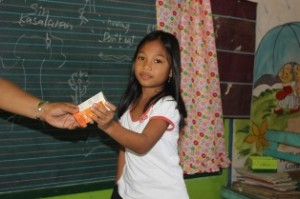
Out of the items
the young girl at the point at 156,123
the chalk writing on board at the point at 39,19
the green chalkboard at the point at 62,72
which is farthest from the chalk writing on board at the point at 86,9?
the young girl at the point at 156,123

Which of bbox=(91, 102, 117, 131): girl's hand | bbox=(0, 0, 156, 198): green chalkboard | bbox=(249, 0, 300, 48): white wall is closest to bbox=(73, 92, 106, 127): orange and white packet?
bbox=(91, 102, 117, 131): girl's hand

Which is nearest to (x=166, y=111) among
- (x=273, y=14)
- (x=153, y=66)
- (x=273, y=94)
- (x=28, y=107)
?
(x=153, y=66)

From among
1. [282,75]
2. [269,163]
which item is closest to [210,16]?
[282,75]

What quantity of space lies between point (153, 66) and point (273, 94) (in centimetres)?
168

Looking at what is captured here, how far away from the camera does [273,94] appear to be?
3.01m

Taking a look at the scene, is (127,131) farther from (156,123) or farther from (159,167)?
(159,167)

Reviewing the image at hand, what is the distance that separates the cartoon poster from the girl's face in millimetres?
1340

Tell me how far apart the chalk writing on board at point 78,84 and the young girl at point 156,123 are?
0.41 metres

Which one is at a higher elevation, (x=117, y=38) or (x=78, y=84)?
(x=117, y=38)

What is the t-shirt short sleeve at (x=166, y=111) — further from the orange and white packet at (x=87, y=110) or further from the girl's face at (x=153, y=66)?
the orange and white packet at (x=87, y=110)

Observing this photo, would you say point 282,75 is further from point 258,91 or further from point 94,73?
point 94,73

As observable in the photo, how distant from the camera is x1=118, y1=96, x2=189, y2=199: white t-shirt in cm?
157

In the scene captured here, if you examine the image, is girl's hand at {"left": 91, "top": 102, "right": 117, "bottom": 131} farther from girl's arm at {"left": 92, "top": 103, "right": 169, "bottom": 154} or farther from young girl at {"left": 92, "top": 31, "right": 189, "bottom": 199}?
young girl at {"left": 92, "top": 31, "right": 189, "bottom": 199}

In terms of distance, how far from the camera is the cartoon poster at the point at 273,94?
9.49 ft
